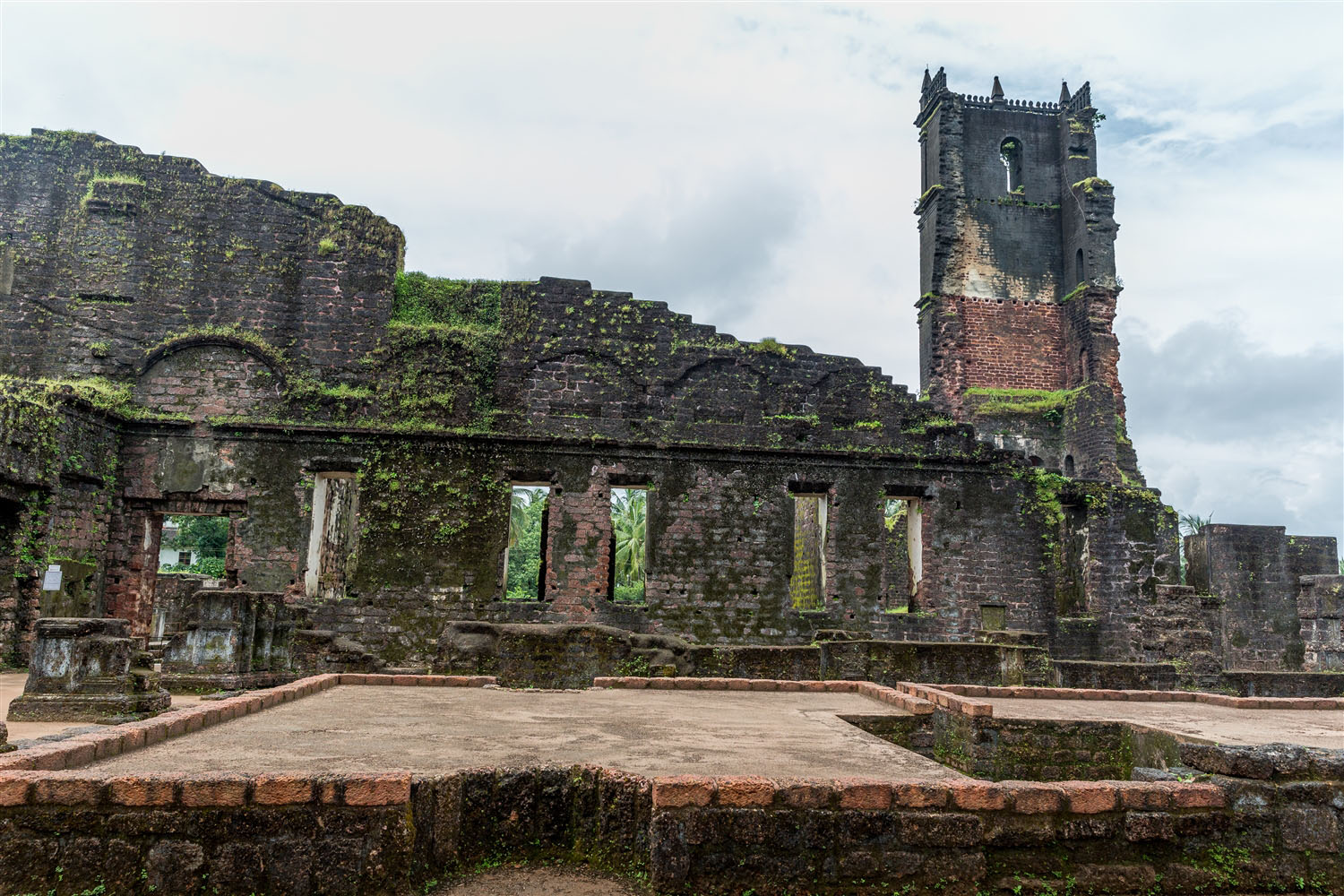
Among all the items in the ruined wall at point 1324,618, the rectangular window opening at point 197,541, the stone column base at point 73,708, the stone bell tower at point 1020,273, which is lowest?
the stone column base at point 73,708

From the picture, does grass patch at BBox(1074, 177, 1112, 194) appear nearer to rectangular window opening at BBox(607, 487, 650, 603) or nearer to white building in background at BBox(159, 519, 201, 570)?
rectangular window opening at BBox(607, 487, 650, 603)

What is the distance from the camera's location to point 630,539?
42.7 metres

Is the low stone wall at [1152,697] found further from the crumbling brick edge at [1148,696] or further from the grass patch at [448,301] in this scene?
the grass patch at [448,301]

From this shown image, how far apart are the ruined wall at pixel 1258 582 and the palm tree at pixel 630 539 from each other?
25.0 metres

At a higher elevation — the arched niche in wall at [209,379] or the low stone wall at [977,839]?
the arched niche in wall at [209,379]

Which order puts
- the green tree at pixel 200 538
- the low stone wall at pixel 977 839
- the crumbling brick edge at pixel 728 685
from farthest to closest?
the green tree at pixel 200 538
the crumbling brick edge at pixel 728 685
the low stone wall at pixel 977 839

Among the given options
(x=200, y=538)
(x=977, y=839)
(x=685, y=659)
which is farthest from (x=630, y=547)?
(x=977, y=839)

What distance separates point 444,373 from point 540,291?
2.48 m

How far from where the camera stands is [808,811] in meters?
3.98

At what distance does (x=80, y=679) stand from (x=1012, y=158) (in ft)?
93.5

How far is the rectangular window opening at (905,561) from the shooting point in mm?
16969

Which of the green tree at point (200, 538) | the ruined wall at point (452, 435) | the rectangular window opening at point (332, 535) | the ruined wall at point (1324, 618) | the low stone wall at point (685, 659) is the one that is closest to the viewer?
the low stone wall at point (685, 659)

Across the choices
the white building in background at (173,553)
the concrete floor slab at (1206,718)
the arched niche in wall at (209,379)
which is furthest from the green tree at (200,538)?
the concrete floor slab at (1206,718)

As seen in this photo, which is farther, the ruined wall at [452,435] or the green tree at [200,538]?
the green tree at [200,538]
